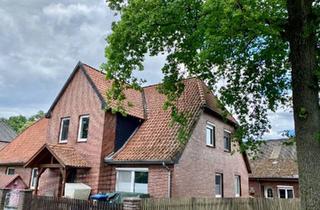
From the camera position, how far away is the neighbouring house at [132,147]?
15.5 metres

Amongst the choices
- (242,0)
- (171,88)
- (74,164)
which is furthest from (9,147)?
(242,0)

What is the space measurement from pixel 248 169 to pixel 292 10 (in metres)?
17.3

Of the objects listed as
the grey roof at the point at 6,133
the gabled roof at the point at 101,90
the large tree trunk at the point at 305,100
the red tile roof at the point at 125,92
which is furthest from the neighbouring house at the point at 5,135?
the large tree trunk at the point at 305,100

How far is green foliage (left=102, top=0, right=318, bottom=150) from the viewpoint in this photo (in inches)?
342

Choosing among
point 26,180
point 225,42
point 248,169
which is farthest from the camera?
point 248,169

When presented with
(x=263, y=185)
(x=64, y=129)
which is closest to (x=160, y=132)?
(x=64, y=129)

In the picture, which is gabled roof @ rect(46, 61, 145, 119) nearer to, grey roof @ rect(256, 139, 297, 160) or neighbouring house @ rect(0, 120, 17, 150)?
grey roof @ rect(256, 139, 297, 160)

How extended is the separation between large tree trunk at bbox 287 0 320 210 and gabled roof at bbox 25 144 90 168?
37.7 feet

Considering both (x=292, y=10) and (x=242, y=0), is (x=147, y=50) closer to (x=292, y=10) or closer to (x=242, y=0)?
(x=242, y=0)

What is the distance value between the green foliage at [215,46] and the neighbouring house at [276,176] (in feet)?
44.2

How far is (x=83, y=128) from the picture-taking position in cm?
1877

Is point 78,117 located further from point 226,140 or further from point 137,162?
point 226,140

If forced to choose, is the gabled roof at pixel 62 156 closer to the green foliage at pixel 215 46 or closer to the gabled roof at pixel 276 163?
the green foliage at pixel 215 46

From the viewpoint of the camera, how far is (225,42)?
33.6 feet
